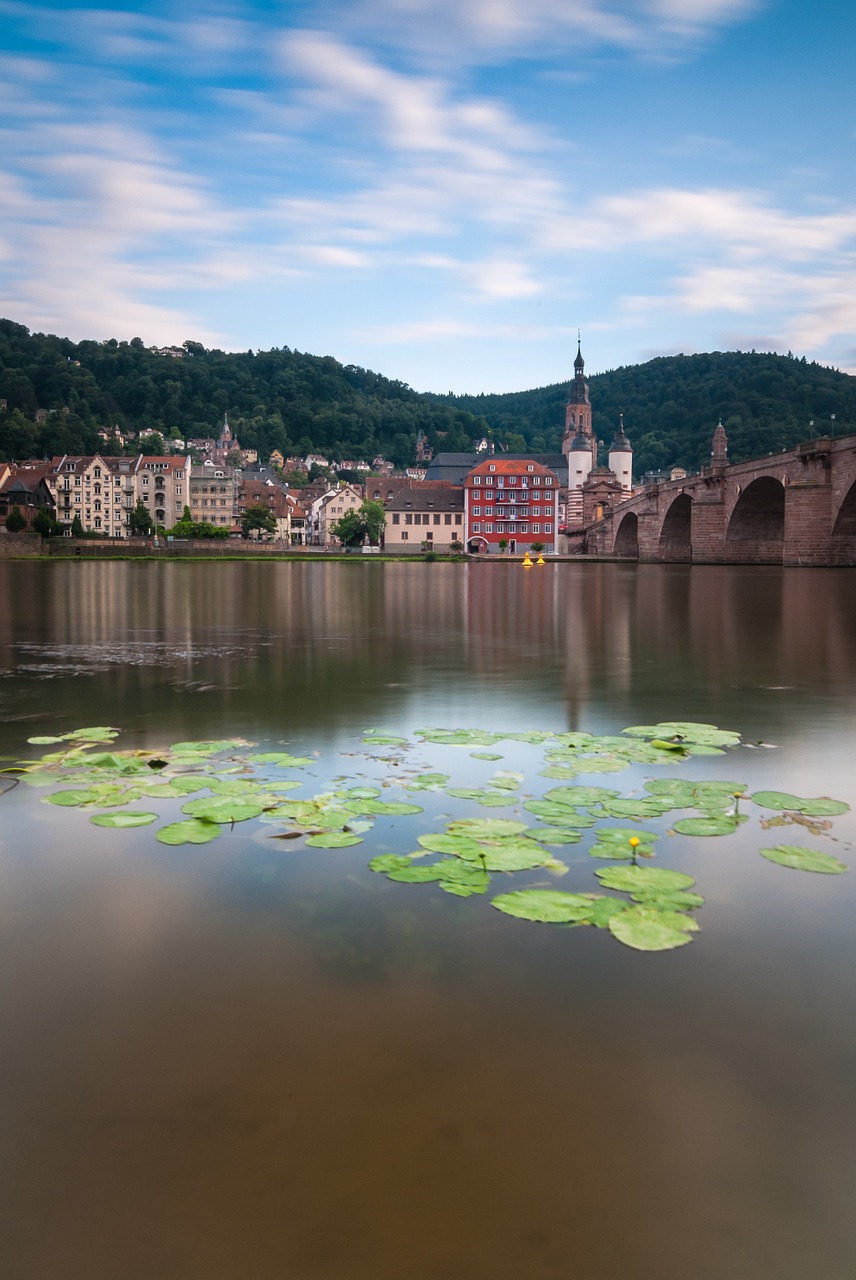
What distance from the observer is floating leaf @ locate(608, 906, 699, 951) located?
3949mm

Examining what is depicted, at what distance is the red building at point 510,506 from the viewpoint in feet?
394

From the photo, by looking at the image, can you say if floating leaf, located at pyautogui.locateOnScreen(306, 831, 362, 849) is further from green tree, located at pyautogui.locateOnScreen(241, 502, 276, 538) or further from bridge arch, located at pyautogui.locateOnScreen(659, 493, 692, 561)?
green tree, located at pyautogui.locateOnScreen(241, 502, 276, 538)

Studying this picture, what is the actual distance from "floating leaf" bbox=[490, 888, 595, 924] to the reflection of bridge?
54.7 metres

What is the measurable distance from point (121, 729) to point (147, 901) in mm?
4628

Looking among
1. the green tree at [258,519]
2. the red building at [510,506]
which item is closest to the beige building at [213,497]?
the green tree at [258,519]

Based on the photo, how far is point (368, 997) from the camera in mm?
3490

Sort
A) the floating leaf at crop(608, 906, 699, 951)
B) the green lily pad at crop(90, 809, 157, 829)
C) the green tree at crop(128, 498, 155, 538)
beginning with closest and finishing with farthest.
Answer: the floating leaf at crop(608, 906, 699, 951), the green lily pad at crop(90, 809, 157, 829), the green tree at crop(128, 498, 155, 538)

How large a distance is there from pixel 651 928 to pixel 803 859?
51.9 inches

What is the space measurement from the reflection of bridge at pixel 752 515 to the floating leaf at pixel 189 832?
54478 mm

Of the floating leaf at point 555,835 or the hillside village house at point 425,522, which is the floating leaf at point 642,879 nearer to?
the floating leaf at point 555,835

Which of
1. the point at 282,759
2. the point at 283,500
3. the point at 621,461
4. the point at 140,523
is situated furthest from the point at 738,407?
the point at 282,759

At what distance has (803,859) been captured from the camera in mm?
4965

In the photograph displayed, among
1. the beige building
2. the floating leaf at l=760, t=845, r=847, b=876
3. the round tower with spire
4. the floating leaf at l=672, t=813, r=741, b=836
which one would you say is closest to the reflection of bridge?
the round tower with spire

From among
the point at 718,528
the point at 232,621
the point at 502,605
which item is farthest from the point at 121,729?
the point at 718,528
